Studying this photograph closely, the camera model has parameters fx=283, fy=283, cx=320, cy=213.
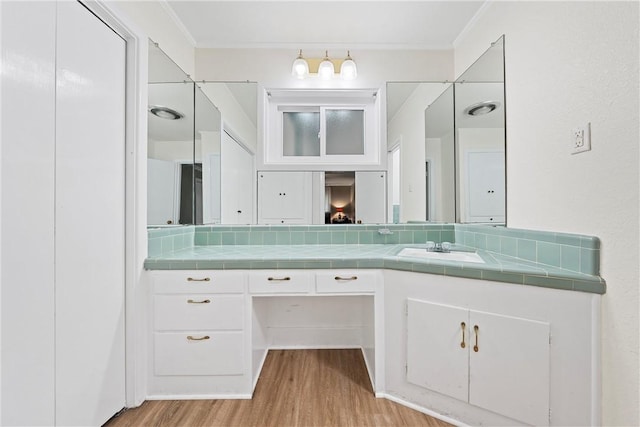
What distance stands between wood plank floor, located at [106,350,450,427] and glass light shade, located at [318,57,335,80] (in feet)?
6.99

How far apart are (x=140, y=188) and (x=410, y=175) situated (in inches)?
71.9

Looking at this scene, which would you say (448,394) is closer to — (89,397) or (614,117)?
(614,117)

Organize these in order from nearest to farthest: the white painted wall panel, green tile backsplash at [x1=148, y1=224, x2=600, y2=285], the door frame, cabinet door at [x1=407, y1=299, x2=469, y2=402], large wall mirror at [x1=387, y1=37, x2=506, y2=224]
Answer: the white painted wall panel < cabinet door at [x1=407, y1=299, x2=469, y2=402] < the door frame < green tile backsplash at [x1=148, y1=224, x2=600, y2=285] < large wall mirror at [x1=387, y1=37, x2=506, y2=224]

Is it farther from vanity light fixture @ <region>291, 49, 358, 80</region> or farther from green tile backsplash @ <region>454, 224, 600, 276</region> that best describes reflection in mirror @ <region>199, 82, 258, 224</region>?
green tile backsplash @ <region>454, 224, 600, 276</region>

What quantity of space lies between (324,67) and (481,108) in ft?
3.80

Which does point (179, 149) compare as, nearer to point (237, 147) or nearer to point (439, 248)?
point (237, 147)

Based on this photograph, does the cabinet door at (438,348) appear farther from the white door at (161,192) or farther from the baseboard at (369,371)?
the white door at (161,192)

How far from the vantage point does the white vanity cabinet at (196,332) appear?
1.56 meters

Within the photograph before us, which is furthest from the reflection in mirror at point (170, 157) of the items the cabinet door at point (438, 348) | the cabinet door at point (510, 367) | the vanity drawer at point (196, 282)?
the cabinet door at point (510, 367)

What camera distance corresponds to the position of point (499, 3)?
5.78ft

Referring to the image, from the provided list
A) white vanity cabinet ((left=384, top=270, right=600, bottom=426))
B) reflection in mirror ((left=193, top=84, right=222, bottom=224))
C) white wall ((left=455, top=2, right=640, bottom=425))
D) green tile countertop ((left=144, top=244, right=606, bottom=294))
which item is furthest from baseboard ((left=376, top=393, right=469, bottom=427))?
reflection in mirror ((left=193, top=84, right=222, bottom=224))

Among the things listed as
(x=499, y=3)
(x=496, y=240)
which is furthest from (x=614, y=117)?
(x=499, y=3)

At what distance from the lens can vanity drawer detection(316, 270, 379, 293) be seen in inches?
62.7

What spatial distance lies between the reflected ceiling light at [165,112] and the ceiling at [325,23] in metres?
0.67
